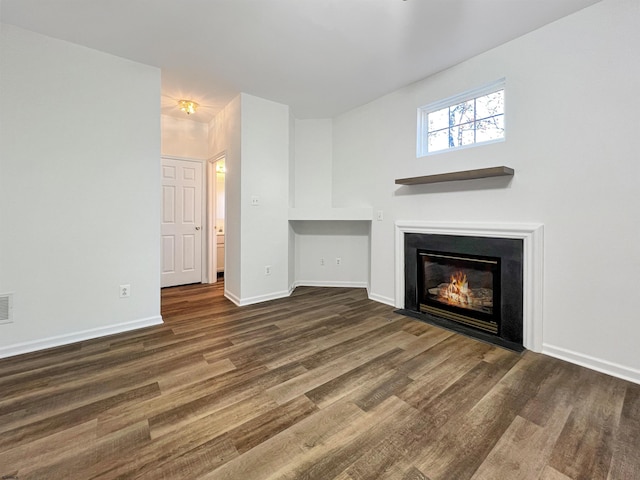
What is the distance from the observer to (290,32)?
232cm

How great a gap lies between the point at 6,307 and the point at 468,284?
163 inches

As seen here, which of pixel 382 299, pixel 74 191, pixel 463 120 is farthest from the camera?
pixel 382 299

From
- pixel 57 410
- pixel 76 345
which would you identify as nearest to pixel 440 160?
pixel 57 410

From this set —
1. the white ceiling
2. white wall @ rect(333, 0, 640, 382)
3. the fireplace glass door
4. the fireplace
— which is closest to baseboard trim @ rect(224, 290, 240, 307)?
the fireplace

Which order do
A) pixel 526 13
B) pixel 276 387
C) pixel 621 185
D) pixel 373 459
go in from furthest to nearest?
1. pixel 526 13
2. pixel 621 185
3. pixel 276 387
4. pixel 373 459

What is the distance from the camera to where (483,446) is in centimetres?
133

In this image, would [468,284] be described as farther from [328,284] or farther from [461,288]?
[328,284]

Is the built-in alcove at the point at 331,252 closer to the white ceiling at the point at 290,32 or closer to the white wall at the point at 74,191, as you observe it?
the white ceiling at the point at 290,32

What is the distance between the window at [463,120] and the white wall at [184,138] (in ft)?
11.3

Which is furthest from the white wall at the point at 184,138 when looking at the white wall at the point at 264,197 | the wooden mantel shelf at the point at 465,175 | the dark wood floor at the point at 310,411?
the wooden mantel shelf at the point at 465,175

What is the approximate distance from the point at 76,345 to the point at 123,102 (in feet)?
7.62

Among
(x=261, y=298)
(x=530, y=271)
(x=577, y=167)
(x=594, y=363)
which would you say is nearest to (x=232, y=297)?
(x=261, y=298)

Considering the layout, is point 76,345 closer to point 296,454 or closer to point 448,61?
point 296,454

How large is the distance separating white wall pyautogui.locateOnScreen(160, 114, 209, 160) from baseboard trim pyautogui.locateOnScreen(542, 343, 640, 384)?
16.7 feet
